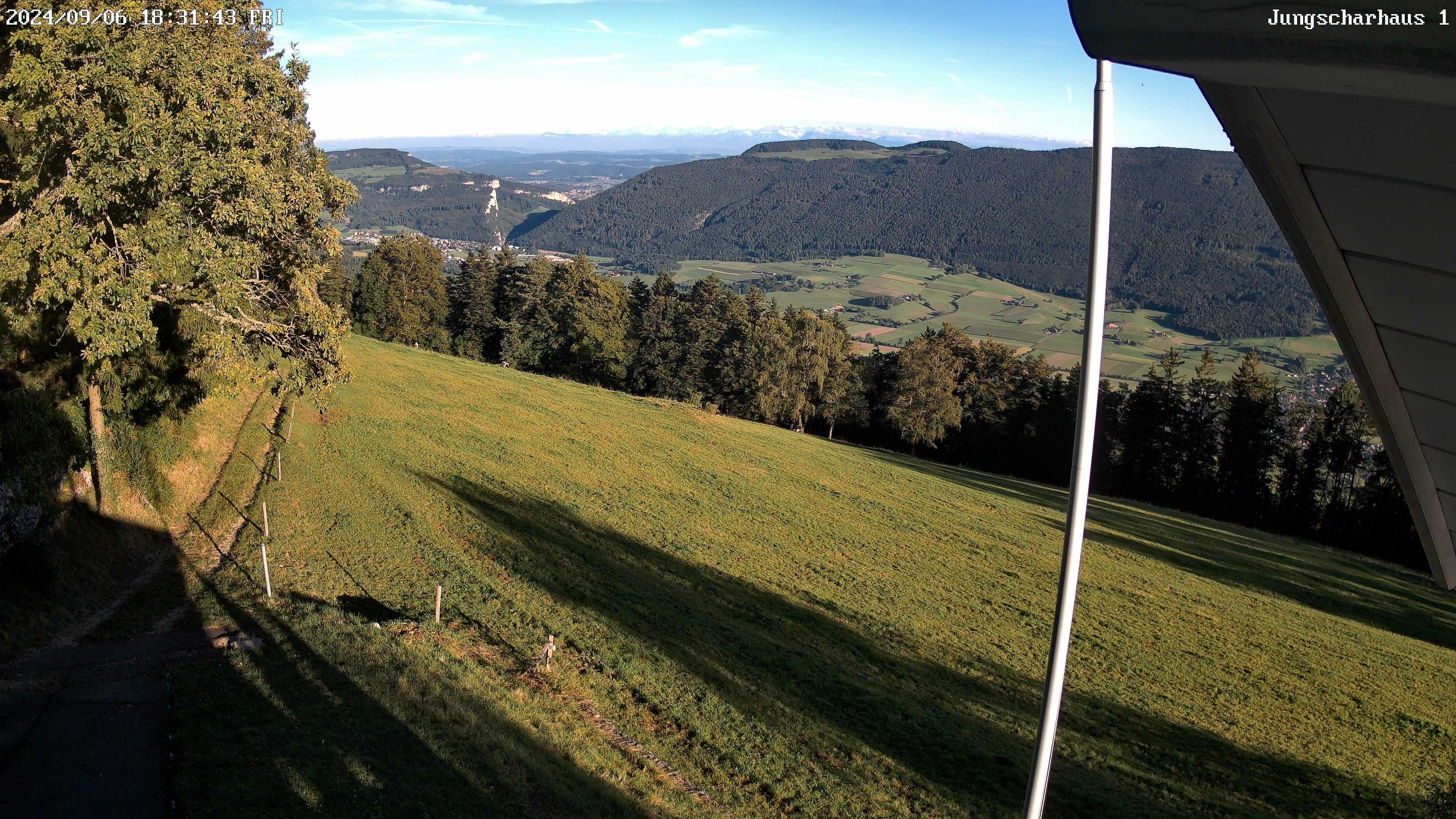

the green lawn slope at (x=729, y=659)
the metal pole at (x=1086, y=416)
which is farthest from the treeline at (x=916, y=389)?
the metal pole at (x=1086, y=416)

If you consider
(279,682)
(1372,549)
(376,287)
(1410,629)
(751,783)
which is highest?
(376,287)

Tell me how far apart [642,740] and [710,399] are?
58965 millimetres

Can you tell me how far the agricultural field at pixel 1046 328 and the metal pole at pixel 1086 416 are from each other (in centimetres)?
9153

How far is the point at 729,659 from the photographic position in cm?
1772

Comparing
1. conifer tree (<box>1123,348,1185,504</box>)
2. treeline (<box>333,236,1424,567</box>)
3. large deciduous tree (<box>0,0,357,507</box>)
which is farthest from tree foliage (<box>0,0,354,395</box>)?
conifer tree (<box>1123,348,1185,504</box>)

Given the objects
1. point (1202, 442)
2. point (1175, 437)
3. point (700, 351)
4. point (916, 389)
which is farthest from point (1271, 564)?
point (700, 351)

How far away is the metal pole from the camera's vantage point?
452cm

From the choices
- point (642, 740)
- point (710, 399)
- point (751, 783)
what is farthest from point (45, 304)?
point (710, 399)

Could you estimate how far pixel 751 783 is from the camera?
1293 cm

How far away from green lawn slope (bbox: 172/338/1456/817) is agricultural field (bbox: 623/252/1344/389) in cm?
6539

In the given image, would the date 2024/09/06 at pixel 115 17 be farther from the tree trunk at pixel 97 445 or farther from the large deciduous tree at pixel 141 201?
the tree trunk at pixel 97 445

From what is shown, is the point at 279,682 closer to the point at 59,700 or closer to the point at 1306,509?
the point at 59,700

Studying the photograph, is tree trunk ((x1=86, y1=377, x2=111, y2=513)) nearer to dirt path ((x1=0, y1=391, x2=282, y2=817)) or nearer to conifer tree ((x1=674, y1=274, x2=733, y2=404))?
dirt path ((x1=0, y1=391, x2=282, y2=817))

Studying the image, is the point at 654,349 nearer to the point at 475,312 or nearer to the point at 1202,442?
the point at 475,312
